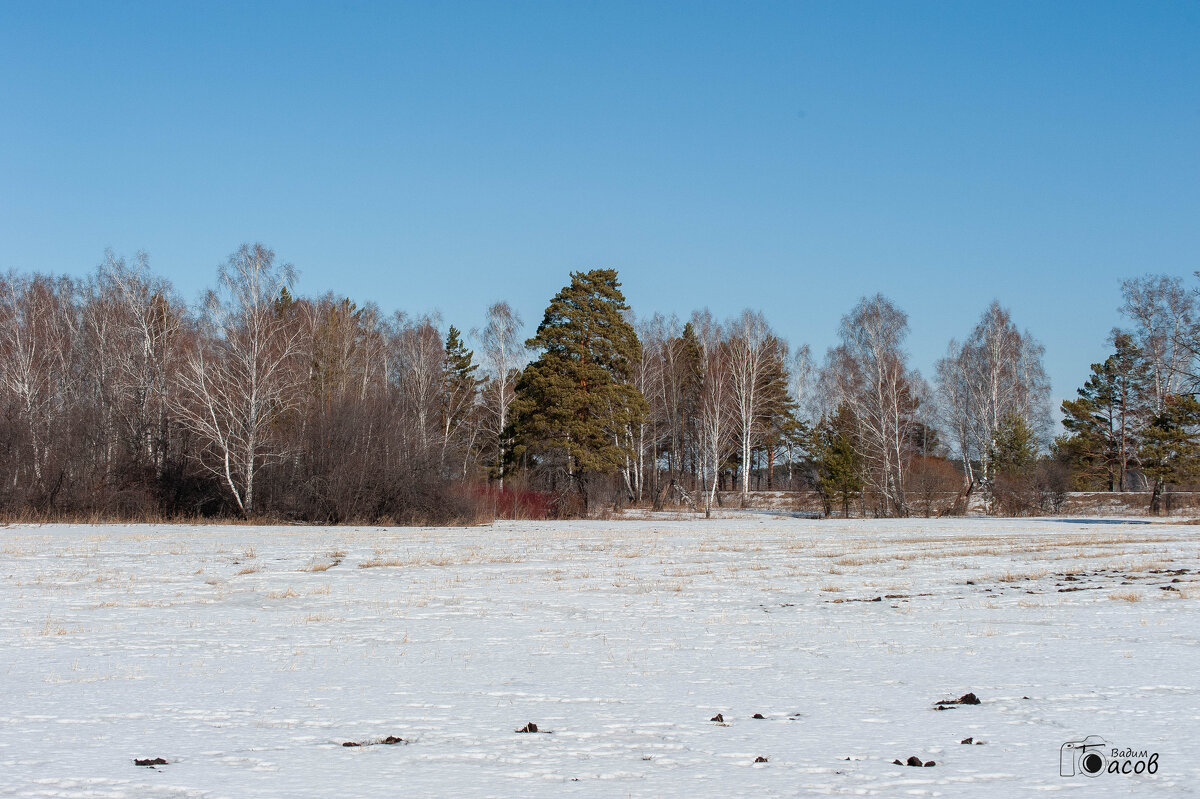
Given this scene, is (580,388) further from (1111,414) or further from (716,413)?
(1111,414)

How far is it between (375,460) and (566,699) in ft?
102

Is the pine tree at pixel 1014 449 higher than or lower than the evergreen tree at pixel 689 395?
lower

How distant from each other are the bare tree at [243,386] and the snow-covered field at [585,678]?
698 inches

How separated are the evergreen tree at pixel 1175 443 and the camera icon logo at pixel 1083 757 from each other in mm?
49790

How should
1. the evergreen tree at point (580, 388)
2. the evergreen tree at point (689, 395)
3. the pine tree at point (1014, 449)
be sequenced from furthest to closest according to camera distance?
the evergreen tree at point (689, 395), the pine tree at point (1014, 449), the evergreen tree at point (580, 388)

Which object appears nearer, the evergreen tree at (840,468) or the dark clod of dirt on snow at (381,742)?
the dark clod of dirt on snow at (381,742)

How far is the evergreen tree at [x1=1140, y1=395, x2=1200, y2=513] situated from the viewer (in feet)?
155

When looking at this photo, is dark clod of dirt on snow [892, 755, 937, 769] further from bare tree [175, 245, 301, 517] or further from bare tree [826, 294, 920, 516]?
bare tree [826, 294, 920, 516]

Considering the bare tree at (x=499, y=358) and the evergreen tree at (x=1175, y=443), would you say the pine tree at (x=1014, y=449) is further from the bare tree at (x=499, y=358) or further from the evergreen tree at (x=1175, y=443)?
the bare tree at (x=499, y=358)

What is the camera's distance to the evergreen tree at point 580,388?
45125 mm

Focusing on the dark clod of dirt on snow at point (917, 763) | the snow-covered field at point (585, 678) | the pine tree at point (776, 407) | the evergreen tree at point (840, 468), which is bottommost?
the snow-covered field at point (585, 678)

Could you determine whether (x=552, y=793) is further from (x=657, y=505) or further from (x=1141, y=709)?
(x=657, y=505)

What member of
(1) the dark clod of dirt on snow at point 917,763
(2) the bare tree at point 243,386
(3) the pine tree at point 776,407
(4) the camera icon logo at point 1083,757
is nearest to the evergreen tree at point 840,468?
(3) the pine tree at point 776,407

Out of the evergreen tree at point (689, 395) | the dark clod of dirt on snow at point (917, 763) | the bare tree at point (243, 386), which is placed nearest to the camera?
the dark clod of dirt on snow at point (917, 763)
